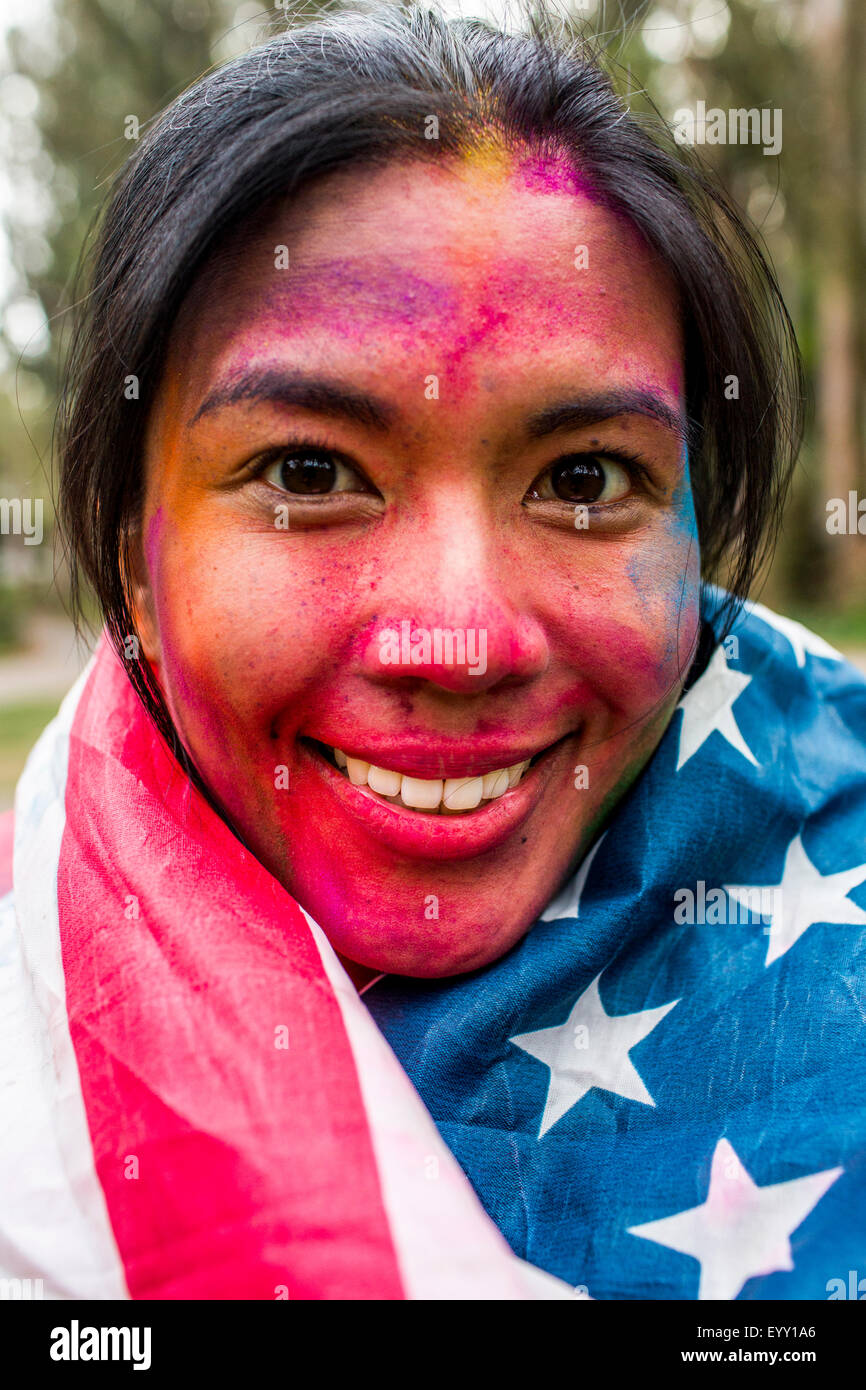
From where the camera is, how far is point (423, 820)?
1.28m

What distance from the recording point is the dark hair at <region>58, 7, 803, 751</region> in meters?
1.24

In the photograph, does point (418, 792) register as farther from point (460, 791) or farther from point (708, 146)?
point (708, 146)

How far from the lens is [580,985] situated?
138 cm

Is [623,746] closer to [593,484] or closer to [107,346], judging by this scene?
[593,484]

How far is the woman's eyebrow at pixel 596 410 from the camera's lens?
1.23 metres

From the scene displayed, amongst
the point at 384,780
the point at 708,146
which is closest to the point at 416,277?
the point at 384,780

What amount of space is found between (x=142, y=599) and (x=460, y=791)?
53 cm

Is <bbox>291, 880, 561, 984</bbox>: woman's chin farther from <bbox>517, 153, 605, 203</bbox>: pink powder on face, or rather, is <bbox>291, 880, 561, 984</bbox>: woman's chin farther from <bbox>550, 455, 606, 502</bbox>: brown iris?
<bbox>517, 153, 605, 203</bbox>: pink powder on face

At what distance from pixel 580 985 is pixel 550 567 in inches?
20.7

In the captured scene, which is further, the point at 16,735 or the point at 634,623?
the point at 16,735

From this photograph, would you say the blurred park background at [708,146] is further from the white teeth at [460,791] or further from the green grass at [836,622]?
the white teeth at [460,791]

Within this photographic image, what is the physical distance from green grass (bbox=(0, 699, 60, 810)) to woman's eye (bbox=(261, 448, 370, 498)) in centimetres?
593
